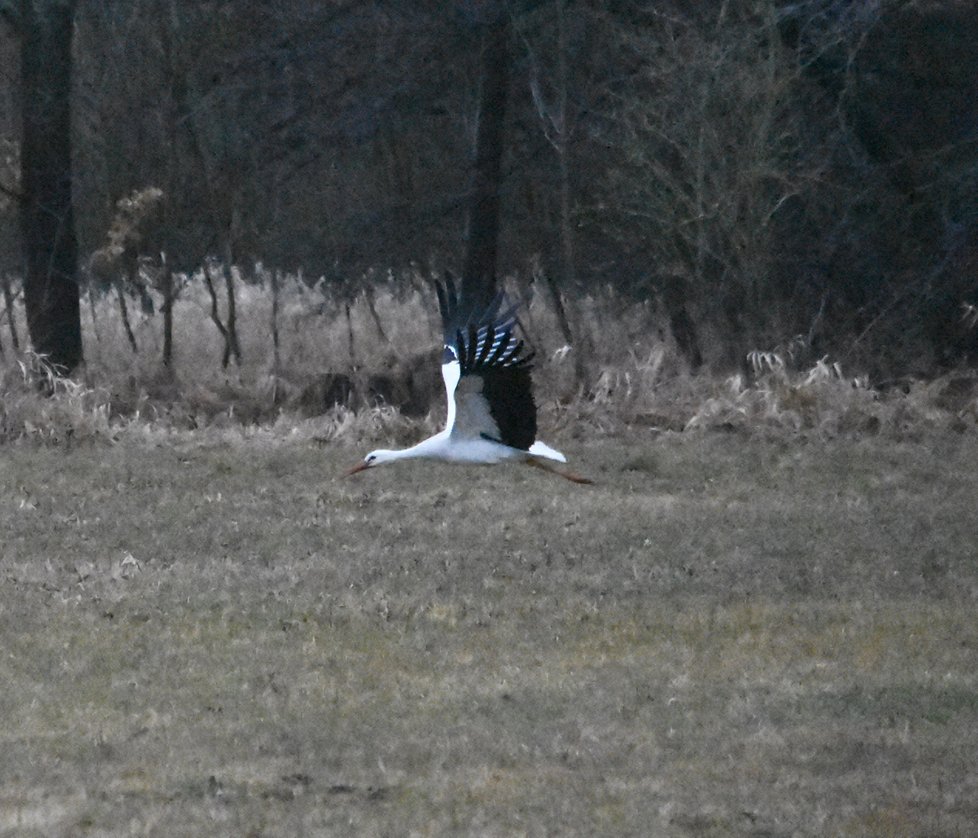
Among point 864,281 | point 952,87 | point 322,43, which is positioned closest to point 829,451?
point 864,281

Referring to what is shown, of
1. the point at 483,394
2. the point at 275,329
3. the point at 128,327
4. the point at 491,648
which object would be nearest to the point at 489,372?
the point at 483,394

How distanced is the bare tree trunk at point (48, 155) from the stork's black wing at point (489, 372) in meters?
8.12

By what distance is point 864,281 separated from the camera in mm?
17000

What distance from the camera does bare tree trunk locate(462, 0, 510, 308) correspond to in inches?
703

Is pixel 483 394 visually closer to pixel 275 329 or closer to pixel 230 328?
pixel 275 329

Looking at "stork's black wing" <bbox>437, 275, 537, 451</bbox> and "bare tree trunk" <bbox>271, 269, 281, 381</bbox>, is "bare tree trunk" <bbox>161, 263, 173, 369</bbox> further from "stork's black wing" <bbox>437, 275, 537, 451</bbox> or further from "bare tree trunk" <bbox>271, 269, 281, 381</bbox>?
"stork's black wing" <bbox>437, 275, 537, 451</bbox>

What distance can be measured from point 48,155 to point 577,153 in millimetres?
4700

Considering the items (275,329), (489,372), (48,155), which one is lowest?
(275,329)

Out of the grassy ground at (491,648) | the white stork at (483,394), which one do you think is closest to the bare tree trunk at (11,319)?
the grassy ground at (491,648)

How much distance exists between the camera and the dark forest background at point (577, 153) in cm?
1602

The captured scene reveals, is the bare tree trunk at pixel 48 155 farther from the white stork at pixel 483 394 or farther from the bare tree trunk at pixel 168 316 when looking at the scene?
the white stork at pixel 483 394

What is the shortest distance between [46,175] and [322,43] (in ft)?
9.28

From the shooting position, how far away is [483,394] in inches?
368

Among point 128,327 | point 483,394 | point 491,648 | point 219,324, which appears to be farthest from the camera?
point 128,327
